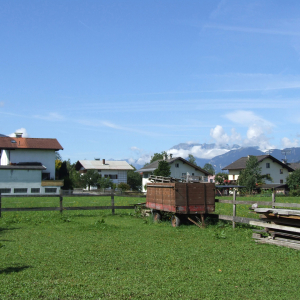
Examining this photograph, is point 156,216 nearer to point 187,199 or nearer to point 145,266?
point 187,199

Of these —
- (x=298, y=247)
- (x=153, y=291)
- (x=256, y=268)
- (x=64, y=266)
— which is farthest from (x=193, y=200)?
(x=153, y=291)

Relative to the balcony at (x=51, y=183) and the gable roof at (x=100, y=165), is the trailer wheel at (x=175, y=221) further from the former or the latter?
the gable roof at (x=100, y=165)

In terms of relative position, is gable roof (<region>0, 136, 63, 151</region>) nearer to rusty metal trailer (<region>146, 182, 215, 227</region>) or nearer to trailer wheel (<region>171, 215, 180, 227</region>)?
rusty metal trailer (<region>146, 182, 215, 227</region>)

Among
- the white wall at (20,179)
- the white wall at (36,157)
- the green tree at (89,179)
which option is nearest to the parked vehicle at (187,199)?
the white wall at (20,179)

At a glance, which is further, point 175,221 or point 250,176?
point 250,176

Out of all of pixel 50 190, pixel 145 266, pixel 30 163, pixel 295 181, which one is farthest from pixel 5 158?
pixel 145 266

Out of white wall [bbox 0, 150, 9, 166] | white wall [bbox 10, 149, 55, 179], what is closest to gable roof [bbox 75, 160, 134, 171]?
white wall [bbox 10, 149, 55, 179]

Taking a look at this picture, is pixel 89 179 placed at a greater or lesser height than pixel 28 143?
lesser

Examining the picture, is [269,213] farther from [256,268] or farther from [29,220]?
[29,220]

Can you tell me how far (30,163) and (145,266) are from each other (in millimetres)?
60440

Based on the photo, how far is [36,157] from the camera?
65312mm

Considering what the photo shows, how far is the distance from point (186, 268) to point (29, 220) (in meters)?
10.9

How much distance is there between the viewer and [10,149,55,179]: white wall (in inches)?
2522

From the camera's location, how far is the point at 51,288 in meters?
6.03
